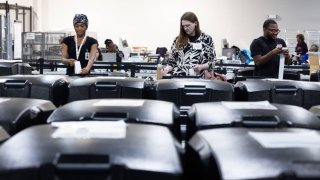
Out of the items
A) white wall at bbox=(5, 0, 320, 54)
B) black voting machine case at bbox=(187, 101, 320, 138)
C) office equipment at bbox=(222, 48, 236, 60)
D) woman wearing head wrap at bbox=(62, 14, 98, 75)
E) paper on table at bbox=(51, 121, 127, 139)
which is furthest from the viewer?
white wall at bbox=(5, 0, 320, 54)

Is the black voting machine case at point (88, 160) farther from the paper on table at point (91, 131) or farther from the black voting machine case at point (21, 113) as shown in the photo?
the black voting machine case at point (21, 113)

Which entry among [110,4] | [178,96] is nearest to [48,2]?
[110,4]

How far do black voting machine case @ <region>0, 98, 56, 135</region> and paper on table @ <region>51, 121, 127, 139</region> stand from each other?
0.94 ft

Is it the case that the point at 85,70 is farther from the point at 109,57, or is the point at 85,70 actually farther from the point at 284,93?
the point at 109,57

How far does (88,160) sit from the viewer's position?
0.85 m

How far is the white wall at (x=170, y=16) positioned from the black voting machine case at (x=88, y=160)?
1213cm

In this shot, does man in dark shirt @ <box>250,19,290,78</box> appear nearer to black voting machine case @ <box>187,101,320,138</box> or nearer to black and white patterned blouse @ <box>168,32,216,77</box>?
black and white patterned blouse @ <box>168,32,216,77</box>

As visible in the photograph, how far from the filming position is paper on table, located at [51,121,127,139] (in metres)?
0.96

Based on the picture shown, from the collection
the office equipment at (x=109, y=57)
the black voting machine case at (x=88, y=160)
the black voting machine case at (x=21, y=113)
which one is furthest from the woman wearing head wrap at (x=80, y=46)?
the office equipment at (x=109, y=57)

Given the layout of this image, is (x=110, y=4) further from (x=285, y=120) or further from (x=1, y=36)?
(x=285, y=120)

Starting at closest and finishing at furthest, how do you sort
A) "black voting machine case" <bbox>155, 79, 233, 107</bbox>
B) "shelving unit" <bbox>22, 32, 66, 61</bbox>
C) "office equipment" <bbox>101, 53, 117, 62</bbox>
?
1. "black voting machine case" <bbox>155, 79, 233, 107</bbox>
2. "office equipment" <bbox>101, 53, 117, 62</bbox>
3. "shelving unit" <bbox>22, 32, 66, 61</bbox>

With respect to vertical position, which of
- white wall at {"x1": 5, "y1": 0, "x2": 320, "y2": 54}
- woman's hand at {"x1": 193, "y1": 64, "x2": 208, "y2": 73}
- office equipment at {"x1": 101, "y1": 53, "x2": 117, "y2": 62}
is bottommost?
office equipment at {"x1": 101, "y1": 53, "x2": 117, "y2": 62}

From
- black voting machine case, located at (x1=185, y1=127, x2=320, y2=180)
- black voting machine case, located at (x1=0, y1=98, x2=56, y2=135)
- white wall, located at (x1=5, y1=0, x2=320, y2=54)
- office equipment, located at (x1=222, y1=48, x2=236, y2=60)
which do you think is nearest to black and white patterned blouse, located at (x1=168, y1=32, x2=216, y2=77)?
black voting machine case, located at (x1=0, y1=98, x2=56, y2=135)

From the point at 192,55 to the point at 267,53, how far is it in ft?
3.07
